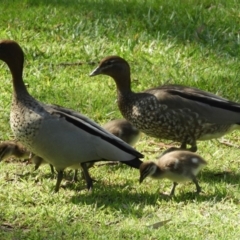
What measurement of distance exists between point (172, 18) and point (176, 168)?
15.0ft

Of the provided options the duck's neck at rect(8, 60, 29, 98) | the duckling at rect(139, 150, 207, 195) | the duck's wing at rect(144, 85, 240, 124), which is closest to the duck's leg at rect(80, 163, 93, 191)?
the duckling at rect(139, 150, 207, 195)

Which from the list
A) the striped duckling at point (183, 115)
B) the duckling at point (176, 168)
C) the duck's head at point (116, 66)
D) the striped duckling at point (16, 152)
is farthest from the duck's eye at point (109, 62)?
the duckling at point (176, 168)

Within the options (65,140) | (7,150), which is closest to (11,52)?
(7,150)

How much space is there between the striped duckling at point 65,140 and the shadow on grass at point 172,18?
3752 mm

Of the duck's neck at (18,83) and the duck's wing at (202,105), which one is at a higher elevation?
the duck's neck at (18,83)

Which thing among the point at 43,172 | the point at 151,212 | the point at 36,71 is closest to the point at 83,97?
the point at 36,71

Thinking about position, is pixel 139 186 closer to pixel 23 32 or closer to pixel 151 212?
pixel 151 212

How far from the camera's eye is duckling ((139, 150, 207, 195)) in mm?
7531

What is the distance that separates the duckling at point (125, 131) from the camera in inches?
338

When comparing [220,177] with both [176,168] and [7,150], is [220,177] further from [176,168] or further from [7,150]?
[7,150]

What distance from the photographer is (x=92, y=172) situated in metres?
8.28

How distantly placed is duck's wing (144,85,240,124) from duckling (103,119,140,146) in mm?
415

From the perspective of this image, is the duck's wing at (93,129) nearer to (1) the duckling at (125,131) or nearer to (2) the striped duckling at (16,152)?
(2) the striped duckling at (16,152)

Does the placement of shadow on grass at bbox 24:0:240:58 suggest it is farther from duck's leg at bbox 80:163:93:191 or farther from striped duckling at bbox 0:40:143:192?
duck's leg at bbox 80:163:93:191
